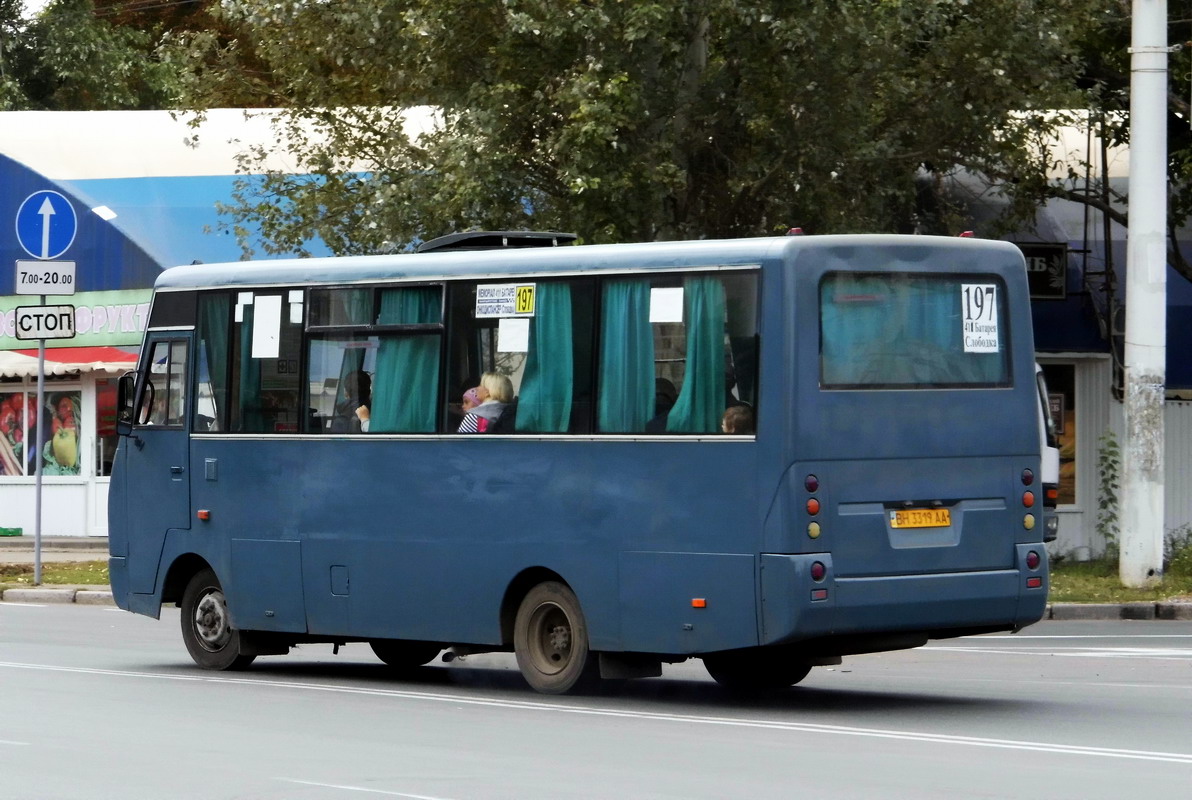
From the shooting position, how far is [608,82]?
20500mm

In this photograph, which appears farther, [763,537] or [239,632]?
[239,632]

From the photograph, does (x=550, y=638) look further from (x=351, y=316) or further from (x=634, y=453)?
(x=351, y=316)

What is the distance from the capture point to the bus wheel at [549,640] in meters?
13.1

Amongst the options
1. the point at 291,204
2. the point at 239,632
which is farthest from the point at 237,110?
the point at 239,632

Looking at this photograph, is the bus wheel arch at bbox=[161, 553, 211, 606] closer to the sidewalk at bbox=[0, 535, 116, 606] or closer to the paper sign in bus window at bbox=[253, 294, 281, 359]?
the paper sign in bus window at bbox=[253, 294, 281, 359]

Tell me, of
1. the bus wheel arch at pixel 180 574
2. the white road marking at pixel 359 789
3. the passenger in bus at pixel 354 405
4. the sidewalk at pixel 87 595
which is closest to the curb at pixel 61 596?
the sidewalk at pixel 87 595

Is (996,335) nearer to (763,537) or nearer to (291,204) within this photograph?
(763,537)

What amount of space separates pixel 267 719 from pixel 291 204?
14114 mm

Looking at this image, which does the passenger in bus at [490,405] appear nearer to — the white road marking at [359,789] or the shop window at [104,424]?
the white road marking at [359,789]

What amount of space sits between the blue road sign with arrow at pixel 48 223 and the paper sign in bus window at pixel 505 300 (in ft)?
54.4

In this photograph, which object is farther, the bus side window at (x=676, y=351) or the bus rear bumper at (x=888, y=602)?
the bus side window at (x=676, y=351)

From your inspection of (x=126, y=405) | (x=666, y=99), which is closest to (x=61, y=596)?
(x=126, y=405)

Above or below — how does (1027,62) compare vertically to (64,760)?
above

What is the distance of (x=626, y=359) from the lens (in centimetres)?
1281
